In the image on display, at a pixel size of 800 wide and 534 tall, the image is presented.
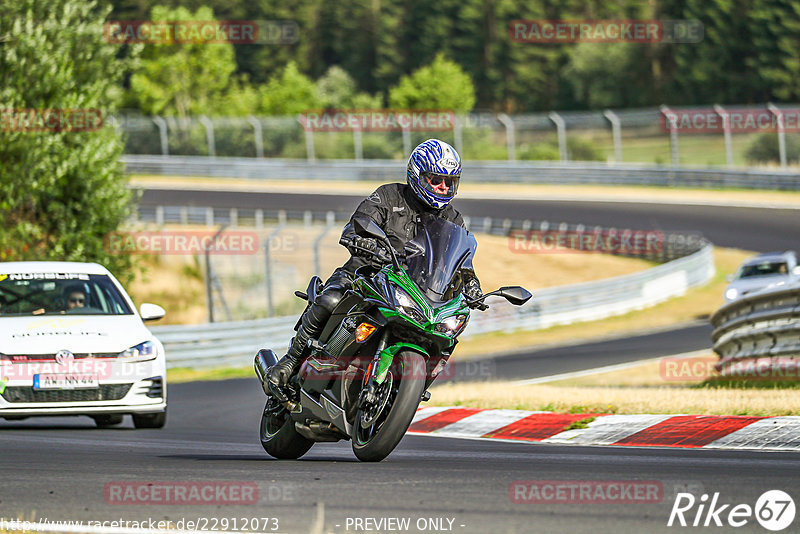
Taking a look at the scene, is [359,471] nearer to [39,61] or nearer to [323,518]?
[323,518]

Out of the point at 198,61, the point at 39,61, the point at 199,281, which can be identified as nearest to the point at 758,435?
the point at 39,61

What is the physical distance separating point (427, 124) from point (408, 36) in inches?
2515

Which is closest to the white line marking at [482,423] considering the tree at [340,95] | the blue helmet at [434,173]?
the blue helmet at [434,173]

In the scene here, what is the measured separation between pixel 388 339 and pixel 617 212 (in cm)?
3549

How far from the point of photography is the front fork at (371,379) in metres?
6.82

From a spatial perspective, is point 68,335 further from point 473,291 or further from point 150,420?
point 473,291

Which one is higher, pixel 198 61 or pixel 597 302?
pixel 198 61

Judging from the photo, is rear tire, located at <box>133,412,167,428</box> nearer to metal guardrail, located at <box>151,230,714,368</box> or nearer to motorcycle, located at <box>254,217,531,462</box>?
motorcycle, located at <box>254,217,531,462</box>

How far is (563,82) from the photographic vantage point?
94.8 meters

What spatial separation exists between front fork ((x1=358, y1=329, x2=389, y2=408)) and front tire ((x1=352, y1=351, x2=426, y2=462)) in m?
0.09

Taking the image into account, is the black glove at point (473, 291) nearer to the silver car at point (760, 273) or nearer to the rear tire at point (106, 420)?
the rear tire at point (106, 420)

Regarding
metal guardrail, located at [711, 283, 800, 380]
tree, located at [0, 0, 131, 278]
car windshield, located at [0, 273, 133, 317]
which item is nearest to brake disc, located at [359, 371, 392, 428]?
car windshield, located at [0, 273, 133, 317]

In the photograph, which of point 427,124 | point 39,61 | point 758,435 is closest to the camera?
point 758,435

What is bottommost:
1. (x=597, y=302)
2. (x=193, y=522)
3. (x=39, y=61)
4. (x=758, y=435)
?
(x=597, y=302)
